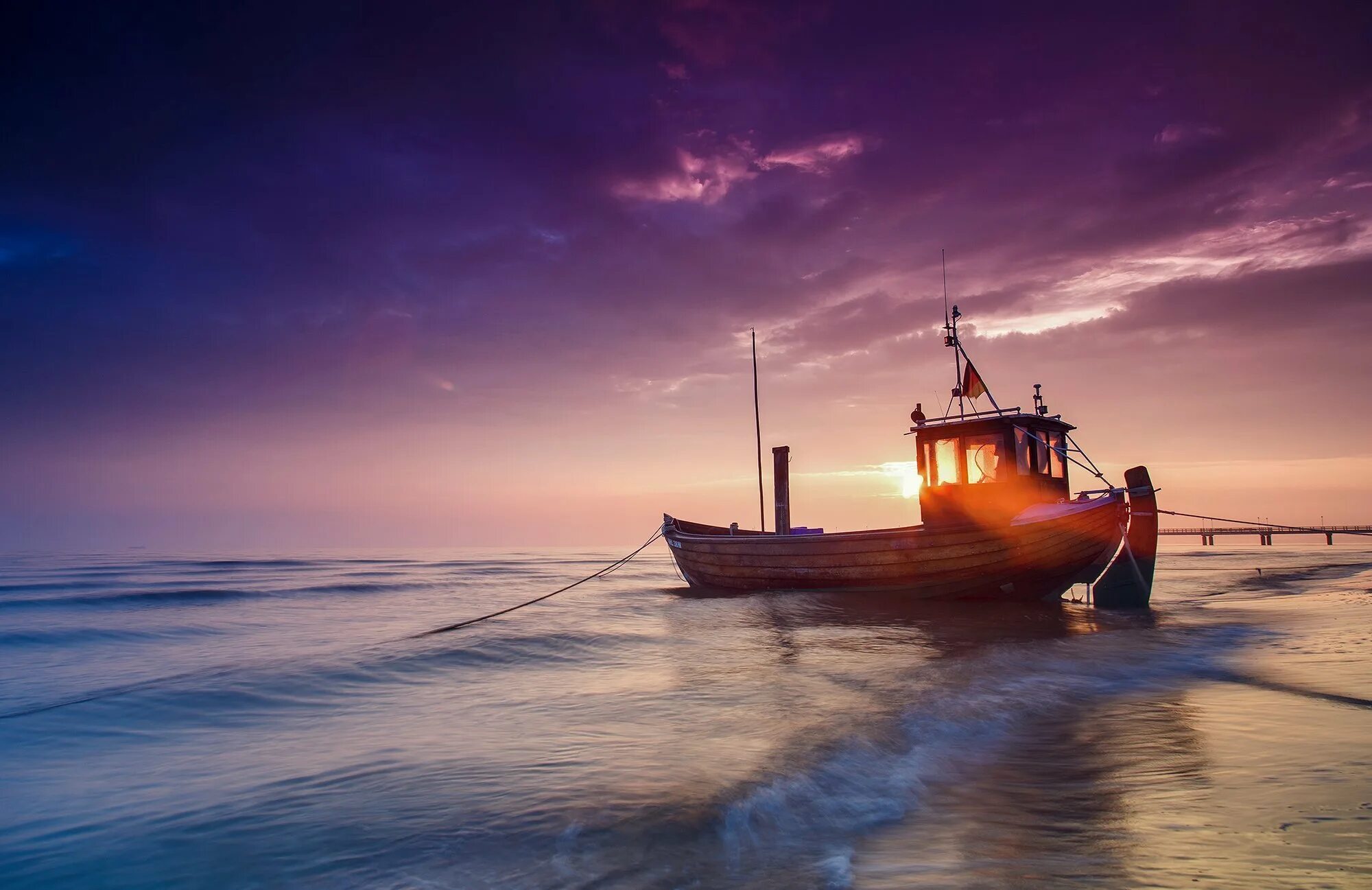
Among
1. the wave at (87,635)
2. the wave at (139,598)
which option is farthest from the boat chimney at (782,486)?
the wave at (139,598)

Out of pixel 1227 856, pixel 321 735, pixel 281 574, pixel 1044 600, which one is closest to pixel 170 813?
pixel 321 735

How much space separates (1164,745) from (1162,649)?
20.3 feet

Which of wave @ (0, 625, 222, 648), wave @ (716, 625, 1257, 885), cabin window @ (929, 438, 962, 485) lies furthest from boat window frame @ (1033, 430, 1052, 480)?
wave @ (0, 625, 222, 648)

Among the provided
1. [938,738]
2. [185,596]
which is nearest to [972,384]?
[938,738]

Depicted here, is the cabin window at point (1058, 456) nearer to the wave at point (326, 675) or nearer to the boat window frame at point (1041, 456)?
the boat window frame at point (1041, 456)

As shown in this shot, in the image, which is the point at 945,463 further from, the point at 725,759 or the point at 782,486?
the point at 725,759

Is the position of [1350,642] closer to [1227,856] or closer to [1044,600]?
[1044,600]

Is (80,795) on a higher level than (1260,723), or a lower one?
lower

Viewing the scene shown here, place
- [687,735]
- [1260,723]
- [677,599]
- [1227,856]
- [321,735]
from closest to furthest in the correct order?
[1227,856]
[1260,723]
[687,735]
[321,735]
[677,599]

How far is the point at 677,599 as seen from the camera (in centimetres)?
2111

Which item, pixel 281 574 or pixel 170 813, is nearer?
pixel 170 813

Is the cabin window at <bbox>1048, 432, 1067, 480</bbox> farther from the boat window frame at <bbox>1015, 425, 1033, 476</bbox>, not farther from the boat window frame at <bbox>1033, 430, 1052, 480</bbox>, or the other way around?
the boat window frame at <bbox>1015, 425, 1033, 476</bbox>

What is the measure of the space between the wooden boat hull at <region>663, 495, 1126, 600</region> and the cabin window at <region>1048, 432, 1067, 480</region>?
1.69 m

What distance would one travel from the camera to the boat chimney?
2103 cm
